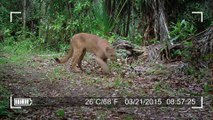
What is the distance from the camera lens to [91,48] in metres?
7.46

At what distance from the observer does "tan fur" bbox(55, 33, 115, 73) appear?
7.11m

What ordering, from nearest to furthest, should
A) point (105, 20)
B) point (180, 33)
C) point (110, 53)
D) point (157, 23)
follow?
point (110, 53) → point (180, 33) → point (157, 23) → point (105, 20)

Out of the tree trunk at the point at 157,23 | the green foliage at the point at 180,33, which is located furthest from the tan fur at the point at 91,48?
the tree trunk at the point at 157,23

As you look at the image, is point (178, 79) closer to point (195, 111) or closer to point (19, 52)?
point (195, 111)

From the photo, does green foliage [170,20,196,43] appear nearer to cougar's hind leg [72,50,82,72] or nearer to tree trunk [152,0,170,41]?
tree trunk [152,0,170,41]

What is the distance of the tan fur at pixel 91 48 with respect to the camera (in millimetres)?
7110

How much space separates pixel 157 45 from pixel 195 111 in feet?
13.7

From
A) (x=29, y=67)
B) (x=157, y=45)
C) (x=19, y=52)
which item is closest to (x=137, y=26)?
(x=157, y=45)

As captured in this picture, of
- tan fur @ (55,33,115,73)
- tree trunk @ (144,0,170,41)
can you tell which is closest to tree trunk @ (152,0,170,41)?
tree trunk @ (144,0,170,41)

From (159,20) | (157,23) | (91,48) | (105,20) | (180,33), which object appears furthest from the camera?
(105,20)

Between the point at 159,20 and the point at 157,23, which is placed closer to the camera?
the point at 159,20

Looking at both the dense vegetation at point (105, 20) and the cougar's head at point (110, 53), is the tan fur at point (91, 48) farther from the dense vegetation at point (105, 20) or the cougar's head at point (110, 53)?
the dense vegetation at point (105, 20)

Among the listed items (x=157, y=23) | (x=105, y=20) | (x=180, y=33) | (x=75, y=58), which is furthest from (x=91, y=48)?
(x=157, y=23)

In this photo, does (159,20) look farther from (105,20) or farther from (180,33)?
(105,20)
